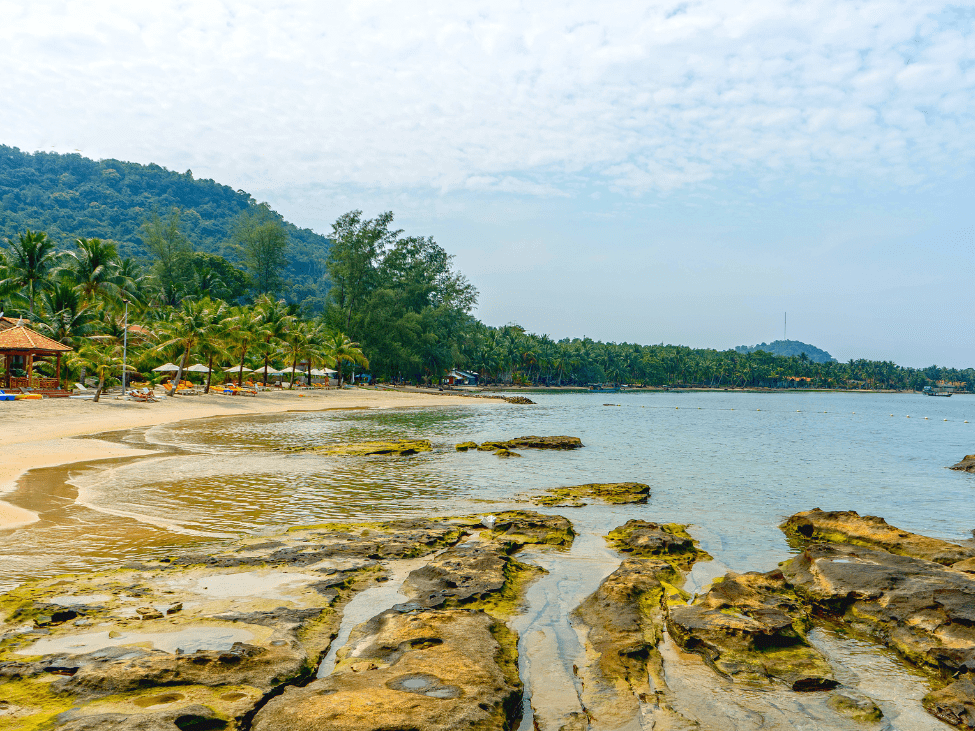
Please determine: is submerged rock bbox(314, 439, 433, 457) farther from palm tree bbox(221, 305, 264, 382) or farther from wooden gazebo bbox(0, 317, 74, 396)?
palm tree bbox(221, 305, 264, 382)

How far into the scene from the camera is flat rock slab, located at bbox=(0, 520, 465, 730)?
4570mm

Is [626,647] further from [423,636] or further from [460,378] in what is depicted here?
[460,378]

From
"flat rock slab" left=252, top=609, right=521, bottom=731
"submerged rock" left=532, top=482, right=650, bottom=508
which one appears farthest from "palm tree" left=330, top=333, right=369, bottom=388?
"flat rock slab" left=252, top=609, right=521, bottom=731

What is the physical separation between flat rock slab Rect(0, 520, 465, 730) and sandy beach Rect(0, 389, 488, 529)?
4924mm

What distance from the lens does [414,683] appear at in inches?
195

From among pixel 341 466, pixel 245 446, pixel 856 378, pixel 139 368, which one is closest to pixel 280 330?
pixel 139 368

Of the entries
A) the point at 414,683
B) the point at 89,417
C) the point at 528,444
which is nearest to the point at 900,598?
the point at 414,683

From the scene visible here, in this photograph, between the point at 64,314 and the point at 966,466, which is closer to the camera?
the point at 966,466

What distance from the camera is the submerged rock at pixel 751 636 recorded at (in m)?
5.96

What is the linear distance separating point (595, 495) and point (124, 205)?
158 meters

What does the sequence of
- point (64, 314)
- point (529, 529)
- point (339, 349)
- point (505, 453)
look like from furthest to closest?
point (339, 349)
point (64, 314)
point (505, 453)
point (529, 529)

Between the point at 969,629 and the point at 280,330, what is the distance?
55506mm

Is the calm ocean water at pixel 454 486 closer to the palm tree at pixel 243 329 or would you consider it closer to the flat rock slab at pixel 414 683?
the flat rock slab at pixel 414 683

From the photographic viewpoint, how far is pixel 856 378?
641 feet
